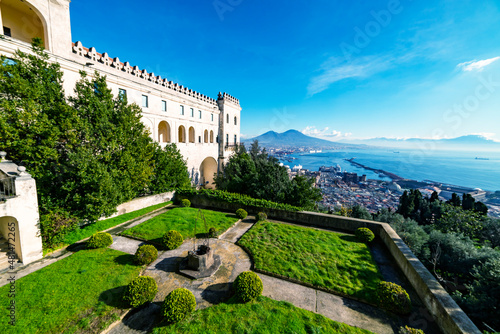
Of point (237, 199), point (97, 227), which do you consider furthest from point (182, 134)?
point (97, 227)

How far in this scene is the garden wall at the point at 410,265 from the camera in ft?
20.7

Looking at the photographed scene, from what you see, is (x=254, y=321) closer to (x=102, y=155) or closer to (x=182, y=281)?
(x=182, y=281)

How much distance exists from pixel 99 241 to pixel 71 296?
434cm

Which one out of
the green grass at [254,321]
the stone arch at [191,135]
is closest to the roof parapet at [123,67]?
the stone arch at [191,135]

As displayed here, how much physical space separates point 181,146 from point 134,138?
12345 mm

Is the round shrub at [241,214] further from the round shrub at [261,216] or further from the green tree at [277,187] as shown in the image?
the green tree at [277,187]

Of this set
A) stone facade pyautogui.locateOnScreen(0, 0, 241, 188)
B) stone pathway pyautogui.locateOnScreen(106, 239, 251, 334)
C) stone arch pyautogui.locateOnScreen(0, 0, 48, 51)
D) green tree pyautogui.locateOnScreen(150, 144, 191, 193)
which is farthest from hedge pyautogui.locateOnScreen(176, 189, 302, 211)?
stone arch pyautogui.locateOnScreen(0, 0, 48, 51)

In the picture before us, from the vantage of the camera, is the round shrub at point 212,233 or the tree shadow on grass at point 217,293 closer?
the tree shadow on grass at point 217,293

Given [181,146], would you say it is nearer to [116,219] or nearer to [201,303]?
[116,219]

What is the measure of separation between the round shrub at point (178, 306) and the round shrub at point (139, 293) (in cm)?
105

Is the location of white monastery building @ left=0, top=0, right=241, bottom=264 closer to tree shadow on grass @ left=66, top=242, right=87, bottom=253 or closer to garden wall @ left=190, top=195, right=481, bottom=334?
tree shadow on grass @ left=66, top=242, right=87, bottom=253

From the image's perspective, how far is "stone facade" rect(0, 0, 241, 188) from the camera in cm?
1505

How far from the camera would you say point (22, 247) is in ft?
32.1

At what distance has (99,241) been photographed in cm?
1171
